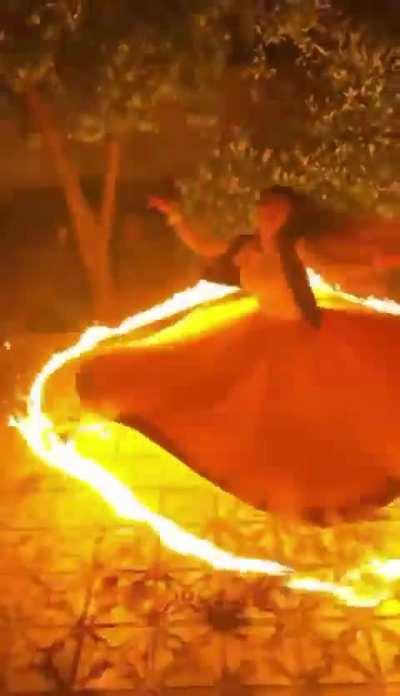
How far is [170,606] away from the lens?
3.44m

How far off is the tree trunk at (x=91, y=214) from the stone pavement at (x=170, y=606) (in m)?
2.49

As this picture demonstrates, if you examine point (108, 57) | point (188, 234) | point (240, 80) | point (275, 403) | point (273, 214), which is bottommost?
point (275, 403)

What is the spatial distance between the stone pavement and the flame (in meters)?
0.04

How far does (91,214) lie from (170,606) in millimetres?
3600

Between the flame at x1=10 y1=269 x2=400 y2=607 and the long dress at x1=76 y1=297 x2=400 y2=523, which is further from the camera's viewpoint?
the long dress at x1=76 y1=297 x2=400 y2=523

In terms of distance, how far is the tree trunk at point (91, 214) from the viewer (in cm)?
621

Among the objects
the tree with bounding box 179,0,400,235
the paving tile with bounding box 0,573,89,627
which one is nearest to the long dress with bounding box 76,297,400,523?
the paving tile with bounding box 0,573,89,627

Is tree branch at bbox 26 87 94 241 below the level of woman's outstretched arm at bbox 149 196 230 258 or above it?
above

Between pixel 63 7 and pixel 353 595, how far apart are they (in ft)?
9.90

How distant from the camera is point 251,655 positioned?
3.23 metres

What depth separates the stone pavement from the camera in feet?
10.3

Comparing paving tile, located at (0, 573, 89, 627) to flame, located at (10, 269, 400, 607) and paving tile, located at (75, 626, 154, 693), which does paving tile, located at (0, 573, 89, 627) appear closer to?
paving tile, located at (75, 626, 154, 693)

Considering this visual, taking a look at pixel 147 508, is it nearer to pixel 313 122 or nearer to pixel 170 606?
pixel 170 606

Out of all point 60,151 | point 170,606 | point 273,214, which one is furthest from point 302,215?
point 60,151
